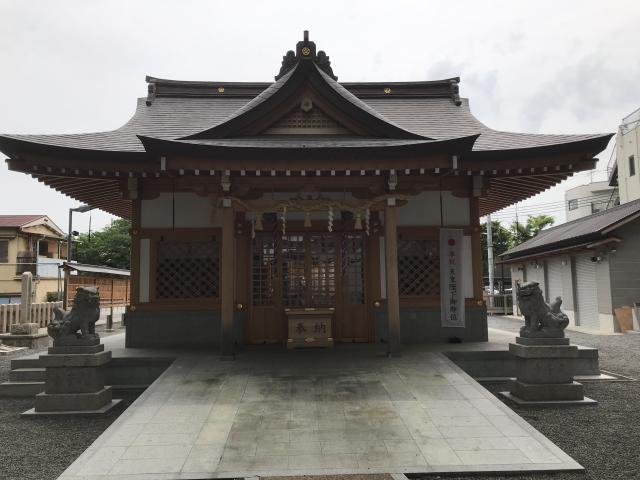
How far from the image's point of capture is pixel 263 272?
10.0 meters

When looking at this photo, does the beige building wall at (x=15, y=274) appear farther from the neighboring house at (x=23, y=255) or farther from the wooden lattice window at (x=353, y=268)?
the wooden lattice window at (x=353, y=268)

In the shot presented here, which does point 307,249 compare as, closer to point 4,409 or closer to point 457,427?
point 457,427

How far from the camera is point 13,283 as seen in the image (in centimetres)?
3178

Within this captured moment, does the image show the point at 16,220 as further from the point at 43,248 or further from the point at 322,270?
the point at 322,270

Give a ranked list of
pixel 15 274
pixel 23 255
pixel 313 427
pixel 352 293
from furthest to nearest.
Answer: pixel 23 255 → pixel 15 274 → pixel 352 293 → pixel 313 427

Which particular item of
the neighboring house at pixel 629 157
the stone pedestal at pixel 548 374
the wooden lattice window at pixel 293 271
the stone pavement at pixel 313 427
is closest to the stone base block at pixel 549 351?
the stone pedestal at pixel 548 374

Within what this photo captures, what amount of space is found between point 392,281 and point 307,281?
2.14 m

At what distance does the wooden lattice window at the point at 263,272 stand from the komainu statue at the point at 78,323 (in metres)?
3.43

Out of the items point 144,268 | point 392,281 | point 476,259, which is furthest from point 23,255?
point 476,259

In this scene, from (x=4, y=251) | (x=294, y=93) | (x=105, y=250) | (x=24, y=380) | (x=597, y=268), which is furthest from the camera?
(x=105, y=250)

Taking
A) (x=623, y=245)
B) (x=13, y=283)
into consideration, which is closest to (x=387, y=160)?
(x=623, y=245)

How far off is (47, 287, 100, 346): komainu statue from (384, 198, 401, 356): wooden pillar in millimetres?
4913

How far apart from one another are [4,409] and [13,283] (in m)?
29.0

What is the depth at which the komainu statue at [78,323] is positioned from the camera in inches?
280
